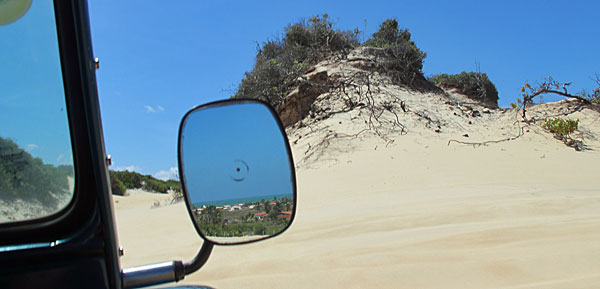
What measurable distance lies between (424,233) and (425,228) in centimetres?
20

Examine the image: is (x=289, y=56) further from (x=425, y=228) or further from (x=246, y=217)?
(x=246, y=217)

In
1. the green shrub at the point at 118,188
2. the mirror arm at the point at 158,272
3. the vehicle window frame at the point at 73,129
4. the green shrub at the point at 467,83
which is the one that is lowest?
the mirror arm at the point at 158,272

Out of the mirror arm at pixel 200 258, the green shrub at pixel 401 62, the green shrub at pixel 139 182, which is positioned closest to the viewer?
the mirror arm at pixel 200 258

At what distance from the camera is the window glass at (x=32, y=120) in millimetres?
800

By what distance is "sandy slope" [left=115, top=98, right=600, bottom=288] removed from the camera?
1.77 meters

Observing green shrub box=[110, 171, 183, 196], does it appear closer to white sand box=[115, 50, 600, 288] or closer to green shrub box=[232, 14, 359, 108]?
green shrub box=[232, 14, 359, 108]

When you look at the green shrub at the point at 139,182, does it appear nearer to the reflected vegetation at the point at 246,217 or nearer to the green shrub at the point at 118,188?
the green shrub at the point at 118,188

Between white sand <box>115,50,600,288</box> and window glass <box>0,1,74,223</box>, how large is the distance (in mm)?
1125

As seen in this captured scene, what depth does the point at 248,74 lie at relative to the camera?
12.6 m

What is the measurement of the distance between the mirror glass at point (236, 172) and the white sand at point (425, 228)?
3.04ft

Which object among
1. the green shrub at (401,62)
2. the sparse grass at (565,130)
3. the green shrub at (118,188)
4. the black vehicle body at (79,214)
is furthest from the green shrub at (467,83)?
the black vehicle body at (79,214)

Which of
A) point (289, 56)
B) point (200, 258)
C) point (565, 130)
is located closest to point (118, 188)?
point (289, 56)

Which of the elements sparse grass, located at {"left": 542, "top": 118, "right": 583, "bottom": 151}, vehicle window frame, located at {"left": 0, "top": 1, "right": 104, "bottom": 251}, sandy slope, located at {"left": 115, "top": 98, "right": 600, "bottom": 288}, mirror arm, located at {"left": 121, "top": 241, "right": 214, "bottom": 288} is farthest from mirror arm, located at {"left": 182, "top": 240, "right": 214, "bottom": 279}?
sparse grass, located at {"left": 542, "top": 118, "right": 583, "bottom": 151}

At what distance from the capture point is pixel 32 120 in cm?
83
